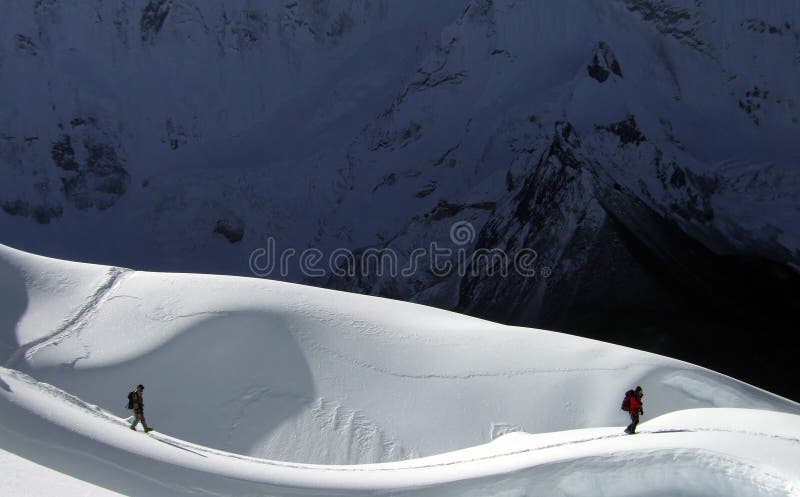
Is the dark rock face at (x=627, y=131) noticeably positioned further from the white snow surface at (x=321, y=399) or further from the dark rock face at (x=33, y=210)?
the white snow surface at (x=321, y=399)

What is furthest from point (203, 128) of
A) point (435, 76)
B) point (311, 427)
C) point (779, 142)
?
point (311, 427)

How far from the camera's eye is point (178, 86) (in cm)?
9831

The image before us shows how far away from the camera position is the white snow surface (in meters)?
21.8

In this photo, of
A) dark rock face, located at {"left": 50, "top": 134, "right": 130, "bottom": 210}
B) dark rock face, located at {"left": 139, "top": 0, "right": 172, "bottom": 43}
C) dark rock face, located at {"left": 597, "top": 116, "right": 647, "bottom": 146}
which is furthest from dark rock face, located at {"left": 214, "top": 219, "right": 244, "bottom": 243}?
dark rock face, located at {"left": 597, "top": 116, "right": 647, "bottom": 146}

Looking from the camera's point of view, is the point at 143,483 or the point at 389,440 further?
the point at 389,440

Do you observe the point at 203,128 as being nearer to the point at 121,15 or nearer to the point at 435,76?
the point at 121,15

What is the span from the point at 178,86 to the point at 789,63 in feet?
150

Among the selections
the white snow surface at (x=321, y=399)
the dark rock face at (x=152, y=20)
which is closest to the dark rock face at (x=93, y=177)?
the dark rock face at (x=152, y=20)

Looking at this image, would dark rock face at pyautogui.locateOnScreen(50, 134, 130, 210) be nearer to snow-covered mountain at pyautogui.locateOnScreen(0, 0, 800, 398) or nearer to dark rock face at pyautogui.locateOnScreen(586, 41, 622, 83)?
snow-covered mountain at pyautogui.locateOnScreen(0, 0, 800, 398)

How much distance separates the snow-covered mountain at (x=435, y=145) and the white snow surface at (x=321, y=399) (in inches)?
1582

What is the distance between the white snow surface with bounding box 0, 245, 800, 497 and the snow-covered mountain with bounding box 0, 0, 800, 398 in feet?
132

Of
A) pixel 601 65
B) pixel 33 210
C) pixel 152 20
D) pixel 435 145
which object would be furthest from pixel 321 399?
pixel 152 20

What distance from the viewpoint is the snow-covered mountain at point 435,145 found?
261 ft

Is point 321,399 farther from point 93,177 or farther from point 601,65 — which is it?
point 93,177
